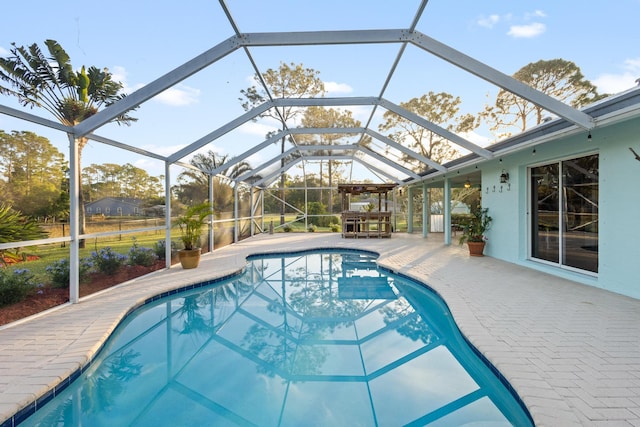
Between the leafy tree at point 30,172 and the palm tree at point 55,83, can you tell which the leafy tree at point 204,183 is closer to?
the palm tree at point 55,83

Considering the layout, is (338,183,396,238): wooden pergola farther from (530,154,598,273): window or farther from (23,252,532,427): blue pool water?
(23,252,532,427): blue pool water

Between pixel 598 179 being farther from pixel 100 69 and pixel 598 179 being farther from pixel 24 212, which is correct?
pixel 100 69

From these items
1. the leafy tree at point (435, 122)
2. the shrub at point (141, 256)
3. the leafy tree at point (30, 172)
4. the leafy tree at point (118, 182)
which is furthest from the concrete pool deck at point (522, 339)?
the leafy tree at point (435, 122)

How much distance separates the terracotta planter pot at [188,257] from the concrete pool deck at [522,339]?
0.95 meters

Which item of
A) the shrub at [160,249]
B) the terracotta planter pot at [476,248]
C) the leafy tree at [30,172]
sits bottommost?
the terracotta planter pot at [476,248]

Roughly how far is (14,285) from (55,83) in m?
6.27

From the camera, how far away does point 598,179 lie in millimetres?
4949

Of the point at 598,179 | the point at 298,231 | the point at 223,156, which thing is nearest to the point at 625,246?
the point at 598,179

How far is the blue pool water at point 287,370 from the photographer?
7.93 feet

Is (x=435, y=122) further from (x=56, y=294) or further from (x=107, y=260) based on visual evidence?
(x=56, y=294)

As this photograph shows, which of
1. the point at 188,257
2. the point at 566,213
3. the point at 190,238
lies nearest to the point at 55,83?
the point at 190,238

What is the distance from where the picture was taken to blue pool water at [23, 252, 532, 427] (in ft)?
7.93

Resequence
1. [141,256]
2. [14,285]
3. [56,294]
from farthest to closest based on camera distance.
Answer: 1. [141,256]
2. [56,294]
3. [14,285]

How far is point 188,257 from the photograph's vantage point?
694cm
